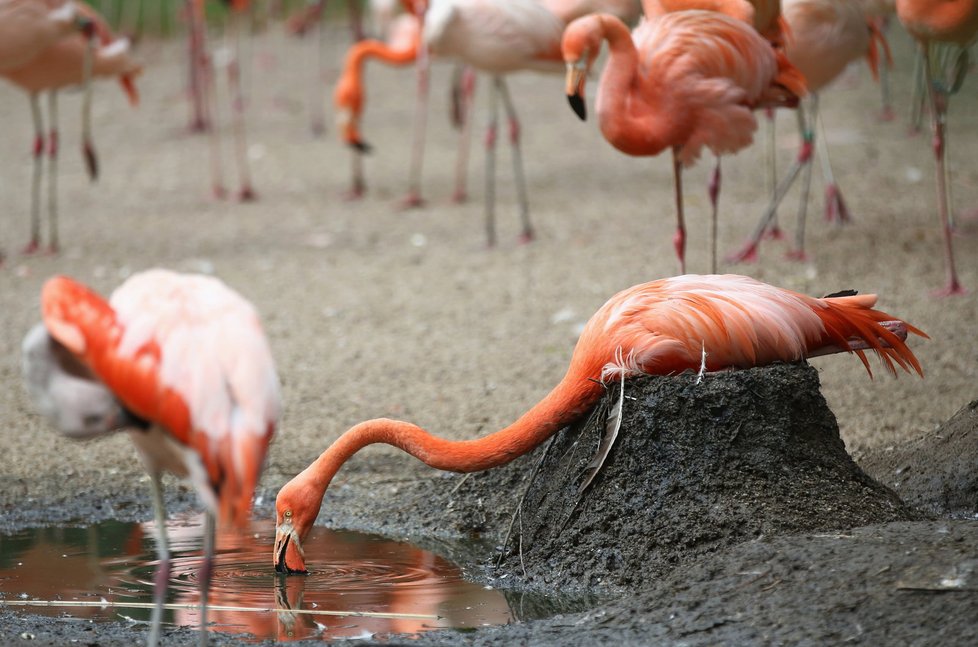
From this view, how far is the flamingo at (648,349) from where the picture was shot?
11.0 ft

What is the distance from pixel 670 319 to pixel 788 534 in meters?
0.66

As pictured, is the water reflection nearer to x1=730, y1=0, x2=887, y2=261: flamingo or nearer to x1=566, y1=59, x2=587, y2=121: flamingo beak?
x1=566, y1=59, x2=587, y2=121: flamingo beak

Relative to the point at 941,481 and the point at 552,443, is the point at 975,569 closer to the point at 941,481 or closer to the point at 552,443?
the point at 941,481

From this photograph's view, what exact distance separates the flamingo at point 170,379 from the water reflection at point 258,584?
54 centimetres

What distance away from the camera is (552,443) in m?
3.59

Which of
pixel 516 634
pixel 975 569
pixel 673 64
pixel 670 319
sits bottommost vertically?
pixel 516 634

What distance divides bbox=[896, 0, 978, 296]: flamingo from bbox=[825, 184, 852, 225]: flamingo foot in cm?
133

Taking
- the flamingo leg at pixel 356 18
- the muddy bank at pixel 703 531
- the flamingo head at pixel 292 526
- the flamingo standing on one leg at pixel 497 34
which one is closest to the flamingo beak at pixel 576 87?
the muddy bank at pixel 703 531

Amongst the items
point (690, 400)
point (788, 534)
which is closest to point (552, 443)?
point (690, 400)

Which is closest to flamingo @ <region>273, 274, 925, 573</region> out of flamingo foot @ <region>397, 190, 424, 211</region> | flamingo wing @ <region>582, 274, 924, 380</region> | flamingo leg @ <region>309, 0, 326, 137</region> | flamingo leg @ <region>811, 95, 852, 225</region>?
flamingo wing @ <region>582, 274, 924, 380</region>

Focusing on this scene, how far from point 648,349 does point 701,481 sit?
1.25 feet

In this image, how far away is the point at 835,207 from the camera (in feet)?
24.0

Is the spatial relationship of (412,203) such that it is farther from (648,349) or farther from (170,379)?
(170,379)

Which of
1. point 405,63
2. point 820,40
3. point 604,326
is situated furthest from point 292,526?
point 405,63
